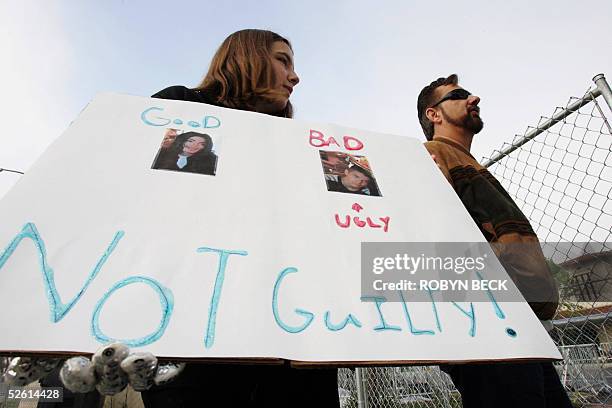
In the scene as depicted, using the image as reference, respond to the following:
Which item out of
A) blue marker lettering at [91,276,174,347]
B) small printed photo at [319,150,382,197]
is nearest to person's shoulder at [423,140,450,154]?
small printed photo at [319,150,382,197]

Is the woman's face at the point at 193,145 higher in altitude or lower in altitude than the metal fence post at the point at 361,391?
higher

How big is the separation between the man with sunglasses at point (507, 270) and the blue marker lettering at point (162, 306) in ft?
1.68

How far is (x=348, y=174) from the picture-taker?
2.31 feet

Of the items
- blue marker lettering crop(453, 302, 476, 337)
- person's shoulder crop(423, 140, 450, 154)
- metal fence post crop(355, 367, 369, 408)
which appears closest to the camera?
blue marker lettering crop(453, 302, 476, 337)

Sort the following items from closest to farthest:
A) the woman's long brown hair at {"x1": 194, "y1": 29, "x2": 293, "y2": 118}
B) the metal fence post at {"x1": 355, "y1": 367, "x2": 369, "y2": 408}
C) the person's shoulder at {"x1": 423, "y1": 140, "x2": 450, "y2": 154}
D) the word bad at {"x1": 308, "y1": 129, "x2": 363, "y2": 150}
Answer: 1. the word bad at {"x1": 308, "y1": 129, "x2": 363, "y2": 150}
2. the woman's long brown hair at {"x1": 194, "y1": 29, "x2": 293, "y2": 118}
3. the person's shoulder at {"x1": 423, "y1": 140, "x2": 450, "y2": 154}
4. the metal fence post at {"x1": 355, "y1": 367, "x2": 369, "y2": 408}

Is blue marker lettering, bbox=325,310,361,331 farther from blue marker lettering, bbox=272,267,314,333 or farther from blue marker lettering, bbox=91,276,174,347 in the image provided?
blue marker lettering, bbox=91,276,174,347

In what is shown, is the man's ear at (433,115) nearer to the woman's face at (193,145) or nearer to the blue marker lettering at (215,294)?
the woman's face at (193,145)

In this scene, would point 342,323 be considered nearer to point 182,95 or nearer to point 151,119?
point 151,119

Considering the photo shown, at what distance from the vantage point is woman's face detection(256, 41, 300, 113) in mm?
908

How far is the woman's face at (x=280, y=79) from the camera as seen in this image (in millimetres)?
908

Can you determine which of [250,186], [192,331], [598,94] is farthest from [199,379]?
[598,94]

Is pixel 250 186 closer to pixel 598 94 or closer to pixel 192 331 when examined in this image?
pixel 192 331

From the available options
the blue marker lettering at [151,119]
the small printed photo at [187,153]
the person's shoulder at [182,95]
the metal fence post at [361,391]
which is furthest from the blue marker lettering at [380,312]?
the metal fence post at [361,391]

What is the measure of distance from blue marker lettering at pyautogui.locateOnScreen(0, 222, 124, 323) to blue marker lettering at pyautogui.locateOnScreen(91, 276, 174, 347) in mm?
30
